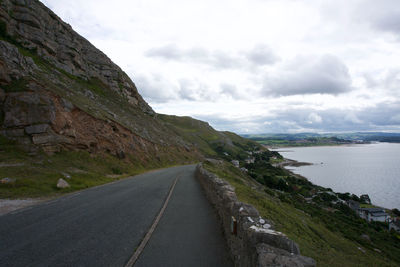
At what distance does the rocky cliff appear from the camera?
18547 mm

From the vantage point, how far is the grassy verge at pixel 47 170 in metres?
12.3

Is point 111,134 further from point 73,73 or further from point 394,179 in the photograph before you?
point 394,179

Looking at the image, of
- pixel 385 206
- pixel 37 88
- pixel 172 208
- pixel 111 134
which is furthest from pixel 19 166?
pixel 385 206

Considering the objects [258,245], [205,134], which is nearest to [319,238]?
[258,245]

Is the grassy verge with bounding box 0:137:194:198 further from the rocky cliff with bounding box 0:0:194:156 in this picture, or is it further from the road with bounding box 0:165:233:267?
the road with bounding box 0:165:233:267

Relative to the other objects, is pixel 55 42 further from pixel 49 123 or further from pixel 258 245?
pixel 258 245

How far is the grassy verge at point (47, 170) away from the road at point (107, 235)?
326 centimetres

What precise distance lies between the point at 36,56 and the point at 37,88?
57.2 ft

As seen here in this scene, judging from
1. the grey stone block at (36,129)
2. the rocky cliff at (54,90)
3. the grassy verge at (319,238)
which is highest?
the rocky cliff at (54,90)

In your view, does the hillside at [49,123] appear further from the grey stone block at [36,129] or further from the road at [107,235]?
the road at [107,235]

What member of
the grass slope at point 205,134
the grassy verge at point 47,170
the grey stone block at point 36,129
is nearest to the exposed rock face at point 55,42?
the grey stone block at point 36,129

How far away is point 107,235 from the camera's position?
6.38 m

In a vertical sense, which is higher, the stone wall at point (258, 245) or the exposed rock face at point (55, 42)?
the exposed rock face at point (55, 42)

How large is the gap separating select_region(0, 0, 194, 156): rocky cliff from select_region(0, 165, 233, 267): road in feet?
38.9
